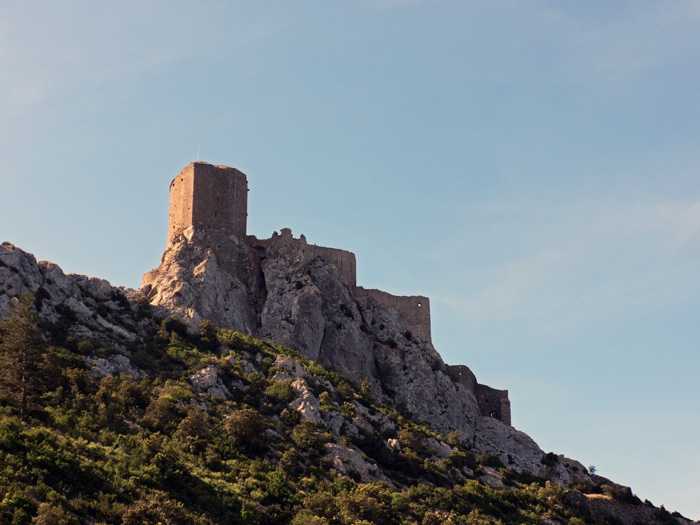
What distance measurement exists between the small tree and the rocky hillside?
1.02 feet

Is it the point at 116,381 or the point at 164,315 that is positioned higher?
the point at 164,315

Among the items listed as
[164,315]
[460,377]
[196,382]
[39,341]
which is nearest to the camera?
[39,341]

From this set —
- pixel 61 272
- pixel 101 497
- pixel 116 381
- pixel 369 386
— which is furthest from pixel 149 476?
pixel 369 386

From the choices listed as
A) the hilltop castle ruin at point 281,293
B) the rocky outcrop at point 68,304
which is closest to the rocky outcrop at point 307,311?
the hilltop castle ruin at point 281,293

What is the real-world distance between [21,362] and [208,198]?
33340 millimetres

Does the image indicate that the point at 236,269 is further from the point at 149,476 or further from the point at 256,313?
the point at 149,476

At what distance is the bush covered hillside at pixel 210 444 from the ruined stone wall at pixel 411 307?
1653 cm

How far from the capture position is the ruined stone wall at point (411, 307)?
93.6m

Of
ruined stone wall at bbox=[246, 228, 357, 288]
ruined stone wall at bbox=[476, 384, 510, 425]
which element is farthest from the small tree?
ruined stone wall at bbox=[476, 384, 510, 425]

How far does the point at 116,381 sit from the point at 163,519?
1970 centimetres

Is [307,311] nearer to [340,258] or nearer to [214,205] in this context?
[340,258]

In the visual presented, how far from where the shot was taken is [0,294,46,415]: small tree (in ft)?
168

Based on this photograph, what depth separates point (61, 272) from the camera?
68.8 meters

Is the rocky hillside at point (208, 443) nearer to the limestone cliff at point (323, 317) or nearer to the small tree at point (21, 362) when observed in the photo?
the small tree at point (21, 362)
